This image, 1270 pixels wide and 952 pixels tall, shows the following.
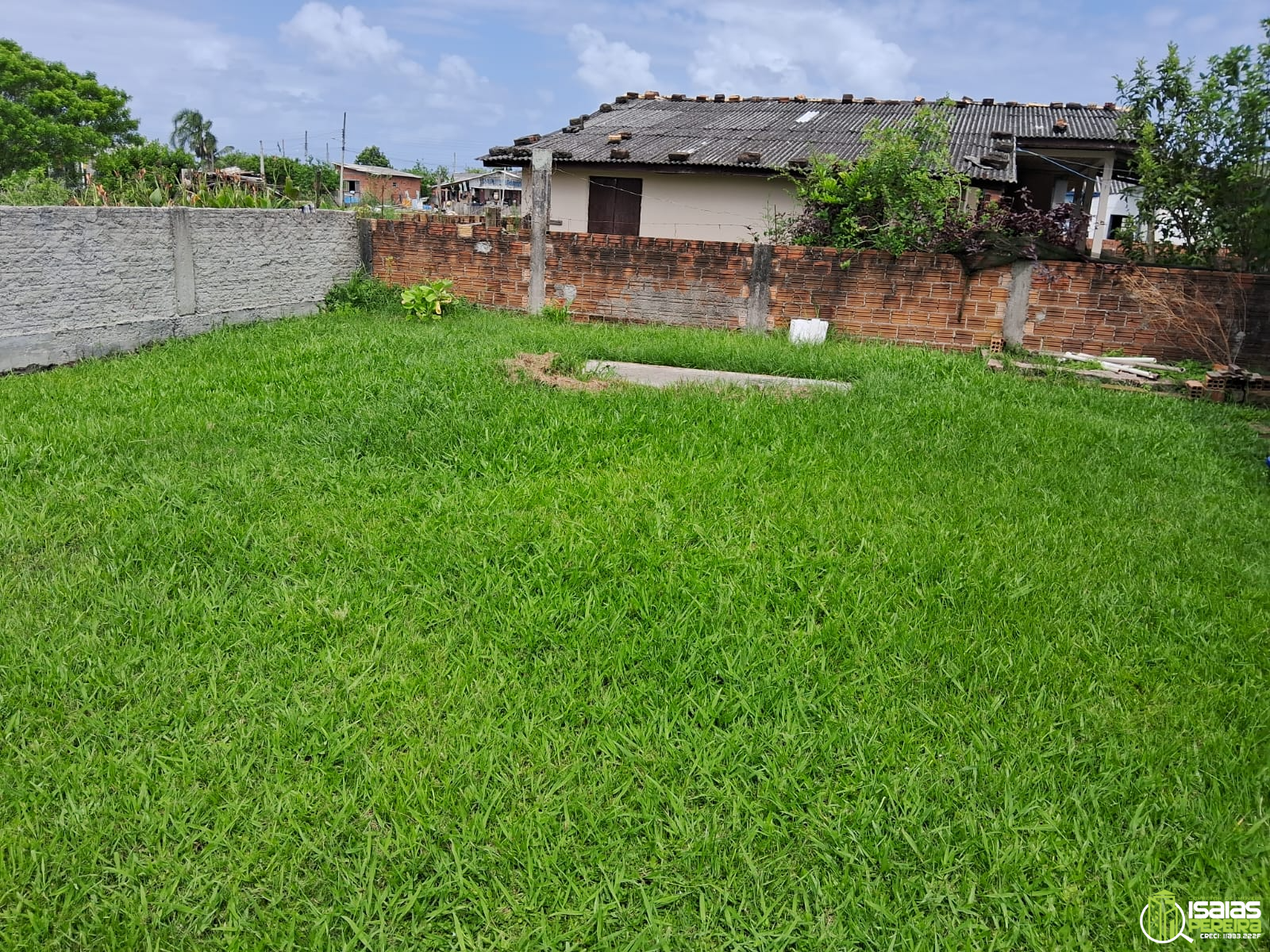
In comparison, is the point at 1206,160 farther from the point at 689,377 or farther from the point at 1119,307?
the point at 689,377

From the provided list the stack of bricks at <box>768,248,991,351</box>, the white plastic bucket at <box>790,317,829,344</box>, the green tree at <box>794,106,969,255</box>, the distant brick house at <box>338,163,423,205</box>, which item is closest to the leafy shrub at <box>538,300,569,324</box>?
the stack of bricks at <box>768,248,991,351</box>

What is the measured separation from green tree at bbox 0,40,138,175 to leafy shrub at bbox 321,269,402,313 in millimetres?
26088

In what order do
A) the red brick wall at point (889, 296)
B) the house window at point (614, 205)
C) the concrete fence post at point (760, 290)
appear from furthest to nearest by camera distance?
the house window at point (614, 205), the concrete fence post at point (760, 290), the red brick wall at point (889, 296)

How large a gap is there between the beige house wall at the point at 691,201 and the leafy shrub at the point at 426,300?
19.8 ft

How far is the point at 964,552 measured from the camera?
394cm

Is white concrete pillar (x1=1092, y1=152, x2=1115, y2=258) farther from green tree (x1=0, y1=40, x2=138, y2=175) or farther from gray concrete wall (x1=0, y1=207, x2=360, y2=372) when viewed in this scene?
green tree (x1=0, y1=40, x2=138, y2=175)

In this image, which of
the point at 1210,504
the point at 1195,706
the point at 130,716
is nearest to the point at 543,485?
the point at 130,716

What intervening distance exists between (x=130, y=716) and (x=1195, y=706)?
11.0ft

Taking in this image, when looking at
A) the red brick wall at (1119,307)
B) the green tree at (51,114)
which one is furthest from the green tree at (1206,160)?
the green tree at (51,114)

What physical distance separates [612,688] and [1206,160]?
10228mm

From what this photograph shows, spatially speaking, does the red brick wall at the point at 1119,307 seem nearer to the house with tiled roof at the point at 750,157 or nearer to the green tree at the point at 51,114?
the house with tiled roof at the point at 750,157

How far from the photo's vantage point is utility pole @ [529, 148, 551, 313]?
11.0 metres

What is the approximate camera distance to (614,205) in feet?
55.2

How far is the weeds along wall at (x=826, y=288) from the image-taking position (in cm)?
888
